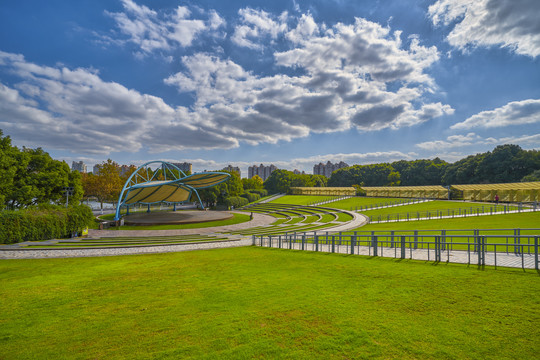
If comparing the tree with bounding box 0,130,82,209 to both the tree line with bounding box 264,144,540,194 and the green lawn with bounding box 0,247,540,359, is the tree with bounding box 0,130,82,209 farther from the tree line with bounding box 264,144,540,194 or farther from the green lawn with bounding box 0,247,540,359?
the tree line with bounding box 264,144,540,194

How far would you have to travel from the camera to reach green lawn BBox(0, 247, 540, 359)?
11.6 ft

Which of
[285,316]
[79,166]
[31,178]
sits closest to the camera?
[285,316]

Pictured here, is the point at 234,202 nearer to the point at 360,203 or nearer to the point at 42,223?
the point at 360,203

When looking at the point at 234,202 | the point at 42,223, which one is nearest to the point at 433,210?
the point at 234,202

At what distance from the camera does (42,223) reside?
18.6 m

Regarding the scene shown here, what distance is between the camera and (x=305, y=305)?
16.6 ft

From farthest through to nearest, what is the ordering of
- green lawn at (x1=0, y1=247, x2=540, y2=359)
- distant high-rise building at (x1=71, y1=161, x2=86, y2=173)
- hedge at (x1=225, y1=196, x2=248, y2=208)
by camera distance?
distant high-rise building at (x1=71, y1=161, x2=86, y2=173), hedge at (x1=225, y1=196, x2=248, y2=208), green lawn at (x1=0, y1=247, x2=540, y2=359)

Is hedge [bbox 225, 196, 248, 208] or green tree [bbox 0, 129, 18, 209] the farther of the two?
hedge [bbox 225, 196, 248, 208]

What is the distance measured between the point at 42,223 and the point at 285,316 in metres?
22.5

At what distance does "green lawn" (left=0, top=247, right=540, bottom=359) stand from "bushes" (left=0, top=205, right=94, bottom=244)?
1376 centimetres

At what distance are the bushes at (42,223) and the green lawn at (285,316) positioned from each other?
13765mm

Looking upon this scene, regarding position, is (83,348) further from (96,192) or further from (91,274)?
(96,192)

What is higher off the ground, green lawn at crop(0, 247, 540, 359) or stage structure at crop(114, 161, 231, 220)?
stage structure at crop(114, 161, 231, 220)

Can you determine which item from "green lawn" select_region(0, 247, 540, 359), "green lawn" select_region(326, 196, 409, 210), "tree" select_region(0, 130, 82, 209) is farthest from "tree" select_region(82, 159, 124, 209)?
"green lawn" select_region(0, 247, 540, 359)
